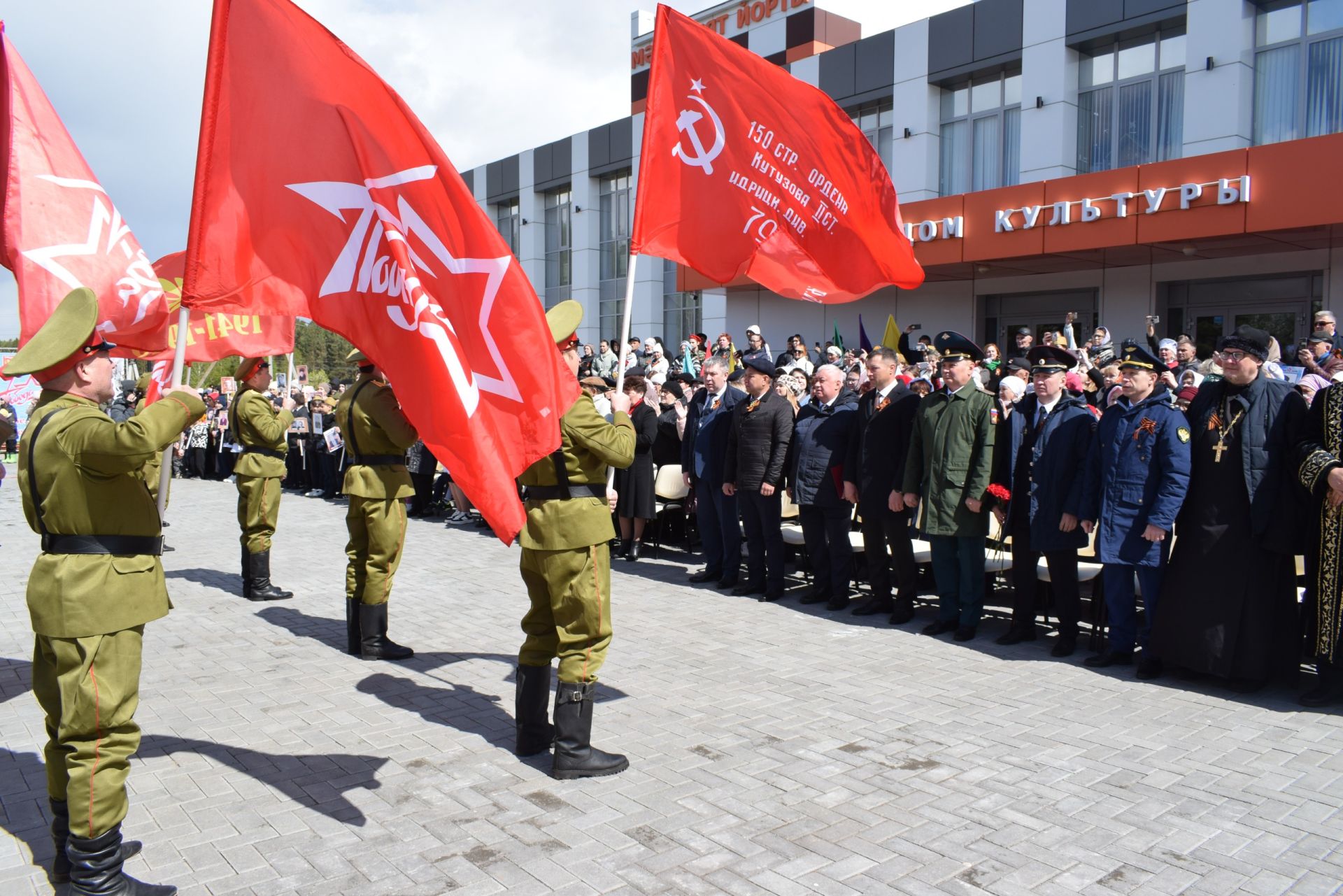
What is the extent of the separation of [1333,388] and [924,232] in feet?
44.4

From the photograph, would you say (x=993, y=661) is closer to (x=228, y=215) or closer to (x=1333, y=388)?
(x=1333, y=388)

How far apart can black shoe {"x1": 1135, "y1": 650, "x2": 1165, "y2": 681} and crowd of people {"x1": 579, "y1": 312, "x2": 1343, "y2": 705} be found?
3cm

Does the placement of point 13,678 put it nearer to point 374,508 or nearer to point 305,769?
point 374,508

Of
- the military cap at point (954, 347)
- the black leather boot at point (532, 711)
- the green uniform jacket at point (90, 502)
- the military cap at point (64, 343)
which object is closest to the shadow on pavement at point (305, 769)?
the black leather boot at point (532, 711)

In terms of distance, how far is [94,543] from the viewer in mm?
3744

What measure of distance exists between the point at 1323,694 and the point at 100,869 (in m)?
6.39

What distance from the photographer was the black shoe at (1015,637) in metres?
7.44

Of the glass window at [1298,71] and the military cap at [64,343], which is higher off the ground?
the glass window at [1298,71]

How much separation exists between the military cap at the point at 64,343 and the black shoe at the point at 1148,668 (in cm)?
618

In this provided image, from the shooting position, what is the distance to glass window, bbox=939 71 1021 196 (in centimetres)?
→ 2059

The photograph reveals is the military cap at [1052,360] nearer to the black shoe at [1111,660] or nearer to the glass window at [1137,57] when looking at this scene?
the black shoe at [1111,660]

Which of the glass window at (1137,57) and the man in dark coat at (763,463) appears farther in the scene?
the glass window at (1137,57)

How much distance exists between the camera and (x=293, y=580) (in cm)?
1017

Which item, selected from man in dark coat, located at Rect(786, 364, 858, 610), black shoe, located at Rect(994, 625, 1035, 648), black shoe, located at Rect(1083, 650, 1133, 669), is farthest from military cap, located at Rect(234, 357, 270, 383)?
black shoe, located at Rect(1083, 650, 1133, 669)
